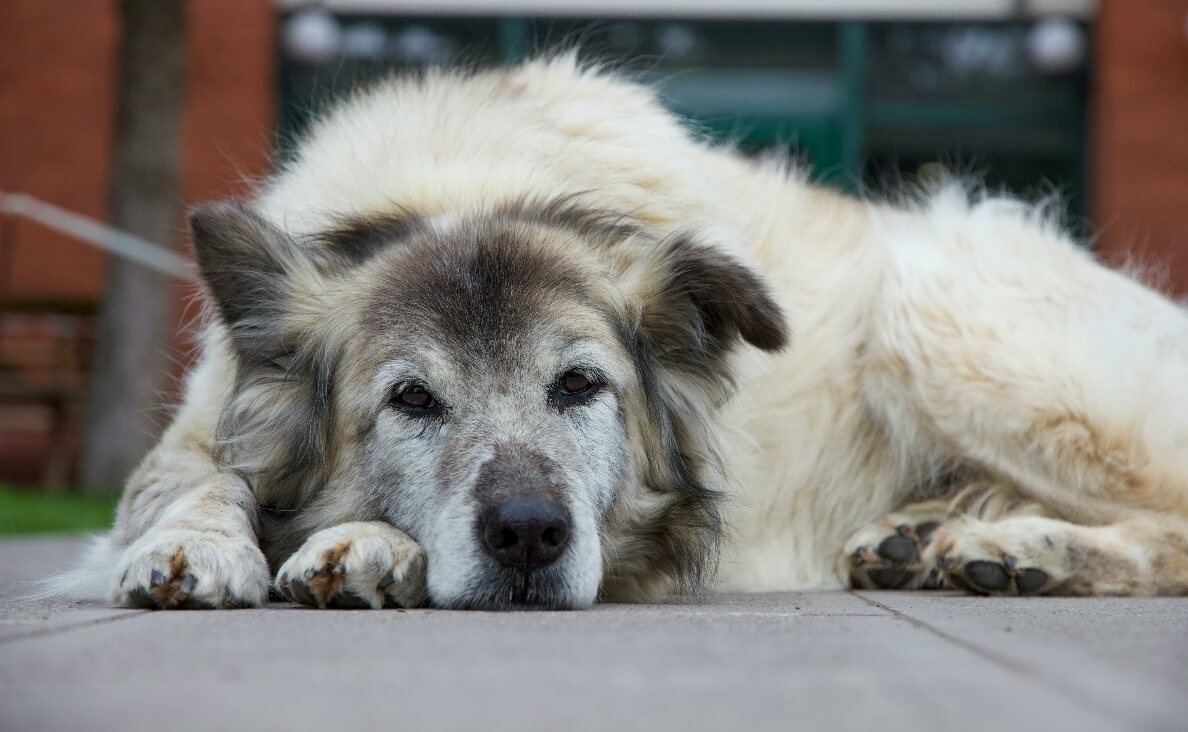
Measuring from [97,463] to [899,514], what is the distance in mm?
7701

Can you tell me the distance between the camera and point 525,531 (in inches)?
133

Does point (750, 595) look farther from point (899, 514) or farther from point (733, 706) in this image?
point (733, 706)

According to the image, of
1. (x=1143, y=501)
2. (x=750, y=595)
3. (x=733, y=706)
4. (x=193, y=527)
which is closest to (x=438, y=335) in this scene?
(x=193, y=527)

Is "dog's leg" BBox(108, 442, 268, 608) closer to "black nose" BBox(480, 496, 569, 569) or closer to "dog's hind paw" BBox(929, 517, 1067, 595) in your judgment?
"black nose" BBox(480, 496, 569, 569)

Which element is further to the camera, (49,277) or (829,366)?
Result: (49,277)

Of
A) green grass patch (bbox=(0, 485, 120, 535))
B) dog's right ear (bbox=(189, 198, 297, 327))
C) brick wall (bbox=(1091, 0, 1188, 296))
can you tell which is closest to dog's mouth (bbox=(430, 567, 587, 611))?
dog's right ear (bbox=(189, 198, 297, 327))

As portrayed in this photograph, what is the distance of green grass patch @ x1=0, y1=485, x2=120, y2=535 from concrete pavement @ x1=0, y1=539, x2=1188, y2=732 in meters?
4.68

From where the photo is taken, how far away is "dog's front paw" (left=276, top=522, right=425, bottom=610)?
3.34m

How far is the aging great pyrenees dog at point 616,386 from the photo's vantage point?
141 inches

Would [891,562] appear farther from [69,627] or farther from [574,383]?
[69,627]

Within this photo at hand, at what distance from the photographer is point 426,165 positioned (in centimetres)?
448

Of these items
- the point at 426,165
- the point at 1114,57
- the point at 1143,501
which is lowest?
the point at 1143,501

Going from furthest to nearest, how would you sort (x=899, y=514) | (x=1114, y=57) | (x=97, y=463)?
(x=1114, y=57) < (x=97, y=463) < (x=899, y=514)

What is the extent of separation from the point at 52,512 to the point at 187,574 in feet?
20.0
